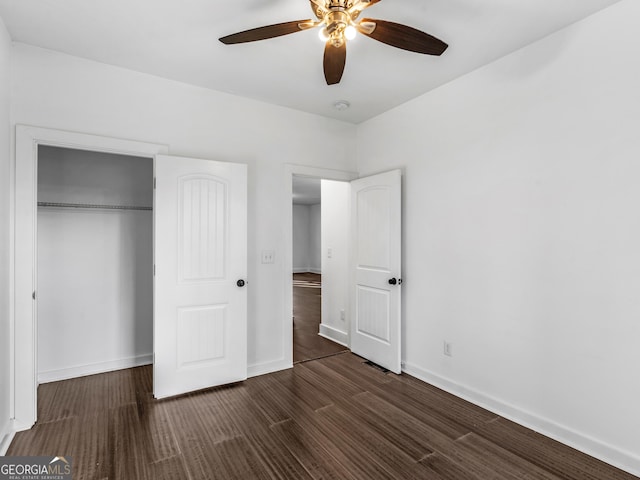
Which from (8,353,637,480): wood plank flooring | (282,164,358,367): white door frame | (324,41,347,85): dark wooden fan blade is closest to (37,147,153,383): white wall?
(8,353,637,480): wood plank flooring

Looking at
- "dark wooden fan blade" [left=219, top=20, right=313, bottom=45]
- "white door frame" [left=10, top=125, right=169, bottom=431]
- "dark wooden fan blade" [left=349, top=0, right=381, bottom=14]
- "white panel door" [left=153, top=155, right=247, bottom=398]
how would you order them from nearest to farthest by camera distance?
"dark wooden fan blade" [left=349, top=0, right=381, bottom=14]
"dark wooden fan blade" [left=219, top=20, right=313, bottom=45]
"white door frame" [left=10, top=125, right=169, bottom=431]
"white panel door" [left=153, top=155, right=247, bottom=398]

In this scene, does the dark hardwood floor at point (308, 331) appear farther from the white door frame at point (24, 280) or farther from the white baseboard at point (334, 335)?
the white door frame at point (24, 280)

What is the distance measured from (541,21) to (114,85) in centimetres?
312

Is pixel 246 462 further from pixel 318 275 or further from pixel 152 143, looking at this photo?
pixel 318 275

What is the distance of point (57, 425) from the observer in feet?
7.86

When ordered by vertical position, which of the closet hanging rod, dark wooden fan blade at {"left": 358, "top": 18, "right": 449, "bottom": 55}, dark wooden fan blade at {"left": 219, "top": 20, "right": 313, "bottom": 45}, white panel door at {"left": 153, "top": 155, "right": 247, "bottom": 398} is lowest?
white panel door at {"left": 153, "top": 155, "right": 247, "bottom": 398}

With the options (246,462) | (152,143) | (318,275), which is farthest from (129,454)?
(318,275)

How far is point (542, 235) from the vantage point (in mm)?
2346

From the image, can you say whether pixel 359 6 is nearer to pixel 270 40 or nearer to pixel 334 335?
pixel 270 40

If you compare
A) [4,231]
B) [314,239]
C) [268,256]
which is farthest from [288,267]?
[314,239]

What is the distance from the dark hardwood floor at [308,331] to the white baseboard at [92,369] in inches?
63.7

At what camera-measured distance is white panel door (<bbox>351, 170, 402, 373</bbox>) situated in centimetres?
336

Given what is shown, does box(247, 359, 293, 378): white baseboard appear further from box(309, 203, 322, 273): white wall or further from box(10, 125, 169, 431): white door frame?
box(309, 203, 322, 273): white wall

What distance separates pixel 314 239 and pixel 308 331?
24.5 feet
